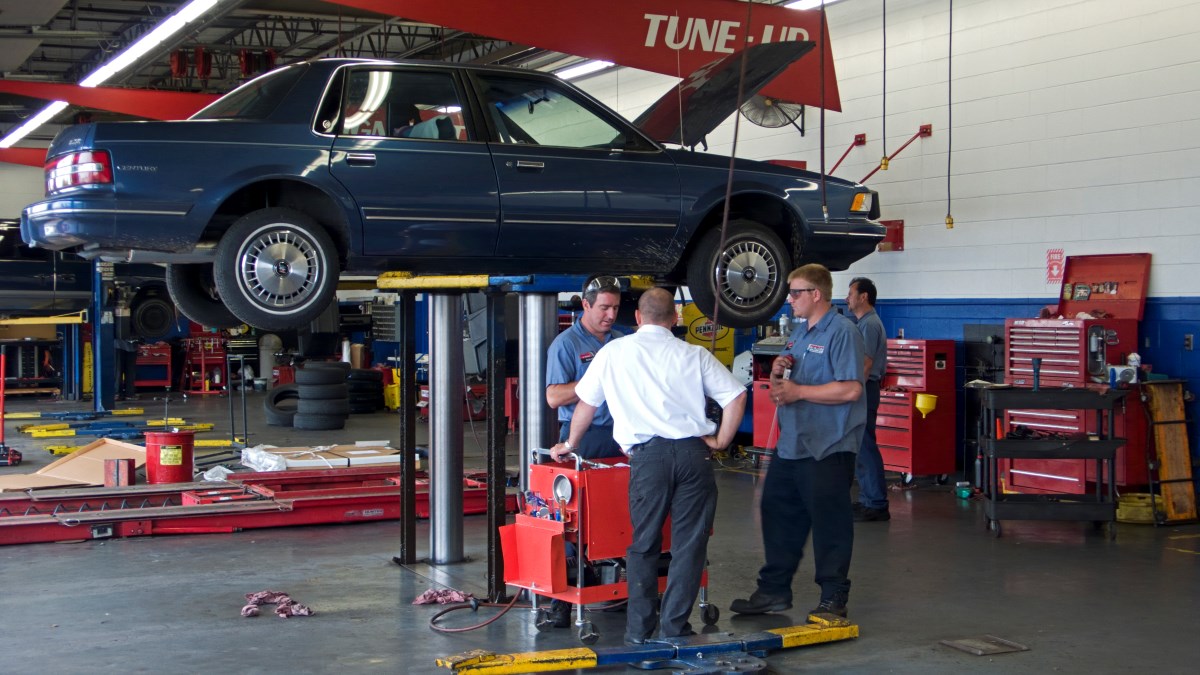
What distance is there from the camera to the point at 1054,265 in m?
8.80

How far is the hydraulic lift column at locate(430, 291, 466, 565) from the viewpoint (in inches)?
244

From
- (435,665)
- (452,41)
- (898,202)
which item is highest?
(452,41)

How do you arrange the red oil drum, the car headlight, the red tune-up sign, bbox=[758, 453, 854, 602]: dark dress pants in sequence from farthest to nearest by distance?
the red oil drum, the red tune-up sign, the car headlight, bbox=[758, 453, 854, 602]: dark dress pants

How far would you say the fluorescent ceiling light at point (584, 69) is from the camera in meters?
13.7

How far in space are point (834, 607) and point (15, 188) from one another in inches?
953

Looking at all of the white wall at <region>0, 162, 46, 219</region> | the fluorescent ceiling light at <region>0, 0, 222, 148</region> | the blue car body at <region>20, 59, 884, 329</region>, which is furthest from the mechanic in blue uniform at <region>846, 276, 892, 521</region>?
the white wall at <region>0, 162, 46, 219</region>

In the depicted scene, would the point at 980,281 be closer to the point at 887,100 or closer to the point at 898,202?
the point at 898,202

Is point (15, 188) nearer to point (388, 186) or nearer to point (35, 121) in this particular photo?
point (35, 121)

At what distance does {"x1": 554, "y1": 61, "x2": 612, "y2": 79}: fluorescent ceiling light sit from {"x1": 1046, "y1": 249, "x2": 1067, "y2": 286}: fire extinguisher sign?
Answer: 6466 mm

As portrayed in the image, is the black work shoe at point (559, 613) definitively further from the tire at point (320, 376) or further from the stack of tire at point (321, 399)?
the tire at point (320, 376)

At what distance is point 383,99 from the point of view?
4742 mm

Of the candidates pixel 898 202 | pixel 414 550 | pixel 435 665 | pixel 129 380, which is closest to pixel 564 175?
pixel 435 665

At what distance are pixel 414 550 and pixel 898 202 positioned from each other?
5.88m

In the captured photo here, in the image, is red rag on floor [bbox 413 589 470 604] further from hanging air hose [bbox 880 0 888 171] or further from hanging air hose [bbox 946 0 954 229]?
hanging air hose [bbox 880 0 888 171]
